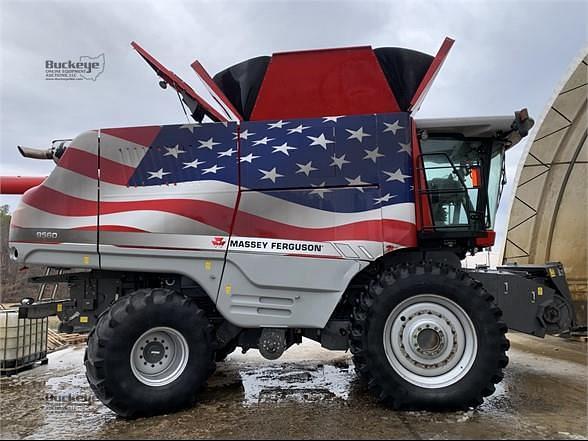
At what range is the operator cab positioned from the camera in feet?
16.1

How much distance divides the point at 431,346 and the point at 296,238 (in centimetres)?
183

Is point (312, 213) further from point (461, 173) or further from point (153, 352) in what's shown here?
point (153, 352)

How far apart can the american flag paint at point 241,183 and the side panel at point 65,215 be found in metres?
0.01

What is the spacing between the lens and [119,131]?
4.96 m

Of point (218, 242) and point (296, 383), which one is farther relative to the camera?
point (296, 383)

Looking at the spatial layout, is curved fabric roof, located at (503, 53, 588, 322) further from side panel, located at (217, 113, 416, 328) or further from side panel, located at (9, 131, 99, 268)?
side panel, located at (9, 131, 99, 268)

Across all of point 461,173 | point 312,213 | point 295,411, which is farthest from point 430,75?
point 295,411

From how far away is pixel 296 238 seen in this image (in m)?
4.75

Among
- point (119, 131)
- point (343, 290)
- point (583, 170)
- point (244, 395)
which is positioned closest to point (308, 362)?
point (244, 395)

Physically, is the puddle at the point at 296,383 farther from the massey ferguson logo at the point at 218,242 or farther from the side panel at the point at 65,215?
the side panel at the point at 65,215

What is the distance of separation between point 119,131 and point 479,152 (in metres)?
4.21

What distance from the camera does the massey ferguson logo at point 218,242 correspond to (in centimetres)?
471

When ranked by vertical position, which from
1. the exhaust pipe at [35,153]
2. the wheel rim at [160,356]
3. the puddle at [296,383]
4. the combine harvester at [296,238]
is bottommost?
the puddle at [296,383]

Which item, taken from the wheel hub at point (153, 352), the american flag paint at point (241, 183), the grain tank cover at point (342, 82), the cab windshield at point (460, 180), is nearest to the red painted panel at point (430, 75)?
the grain tank cover at point (342, 82)
